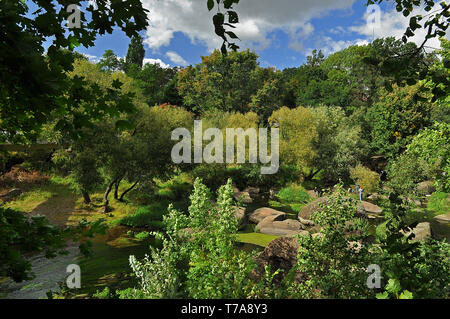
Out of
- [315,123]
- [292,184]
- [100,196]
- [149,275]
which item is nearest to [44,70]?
[149,275]

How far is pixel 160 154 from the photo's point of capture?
68.8ft

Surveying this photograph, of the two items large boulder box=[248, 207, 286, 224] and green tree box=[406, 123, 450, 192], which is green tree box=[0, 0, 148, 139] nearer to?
green tree box=[406, 123, 450, 192]

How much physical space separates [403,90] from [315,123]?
11998 millimetres

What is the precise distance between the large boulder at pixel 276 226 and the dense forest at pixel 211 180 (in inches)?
6.2

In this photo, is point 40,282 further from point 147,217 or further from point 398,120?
point 398,120

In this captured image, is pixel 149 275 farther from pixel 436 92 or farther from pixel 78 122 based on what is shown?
pixel 436 92

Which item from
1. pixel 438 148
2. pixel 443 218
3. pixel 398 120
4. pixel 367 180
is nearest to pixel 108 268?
pixel 438 148

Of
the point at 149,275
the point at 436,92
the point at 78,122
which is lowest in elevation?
the point at 149,275

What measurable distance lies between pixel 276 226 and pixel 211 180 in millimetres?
10894

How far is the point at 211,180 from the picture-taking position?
27672mm

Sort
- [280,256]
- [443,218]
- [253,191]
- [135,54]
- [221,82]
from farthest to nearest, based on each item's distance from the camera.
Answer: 1. [135,54]
2. [221,82]
3. [253,191]
4. [443,218]
5. [280,256]

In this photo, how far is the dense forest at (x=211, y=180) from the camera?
A: 280cm

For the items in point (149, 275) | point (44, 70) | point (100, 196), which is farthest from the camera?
point (100, 196)

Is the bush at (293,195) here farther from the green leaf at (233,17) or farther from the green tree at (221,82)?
the green leaf at (233,17)
